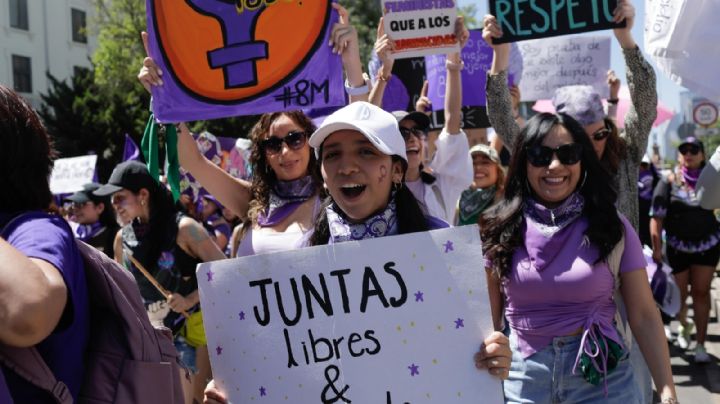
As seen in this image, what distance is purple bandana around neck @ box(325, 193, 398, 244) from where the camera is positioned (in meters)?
2.56

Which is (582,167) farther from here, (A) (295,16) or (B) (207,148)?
(B) (207,148)

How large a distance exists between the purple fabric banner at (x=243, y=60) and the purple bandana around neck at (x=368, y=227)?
3.94 ft

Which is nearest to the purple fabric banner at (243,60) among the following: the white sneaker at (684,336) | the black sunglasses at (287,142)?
the black sunglasses at (287,142)

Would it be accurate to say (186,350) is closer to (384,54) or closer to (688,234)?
(384,54)

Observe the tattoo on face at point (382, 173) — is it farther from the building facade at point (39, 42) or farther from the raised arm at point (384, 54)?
the building facade at point (39, 42)

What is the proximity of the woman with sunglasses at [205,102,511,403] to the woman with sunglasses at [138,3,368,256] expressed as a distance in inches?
33.7

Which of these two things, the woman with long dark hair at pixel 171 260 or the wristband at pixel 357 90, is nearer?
the wristband at pixel 357 90

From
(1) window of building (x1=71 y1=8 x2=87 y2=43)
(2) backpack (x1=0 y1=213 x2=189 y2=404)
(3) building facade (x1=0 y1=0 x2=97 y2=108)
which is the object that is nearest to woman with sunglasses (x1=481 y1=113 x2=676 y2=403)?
(2) backpack (x1=0 y1=213 x2=189 y2=404)

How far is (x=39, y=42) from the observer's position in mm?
39281

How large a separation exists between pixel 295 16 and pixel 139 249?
87.3 inches

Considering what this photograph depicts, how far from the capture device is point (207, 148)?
30.0ft

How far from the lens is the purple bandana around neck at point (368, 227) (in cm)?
256

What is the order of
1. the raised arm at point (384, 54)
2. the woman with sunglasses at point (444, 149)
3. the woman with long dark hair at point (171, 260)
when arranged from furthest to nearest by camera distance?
1. the woman with long dark hair at point (171, 260)
2. the woman with sunglasses at point (444, 149)
3. the raised arm at point (384, 54)

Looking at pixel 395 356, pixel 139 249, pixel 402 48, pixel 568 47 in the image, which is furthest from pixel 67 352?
pixel 568 47
